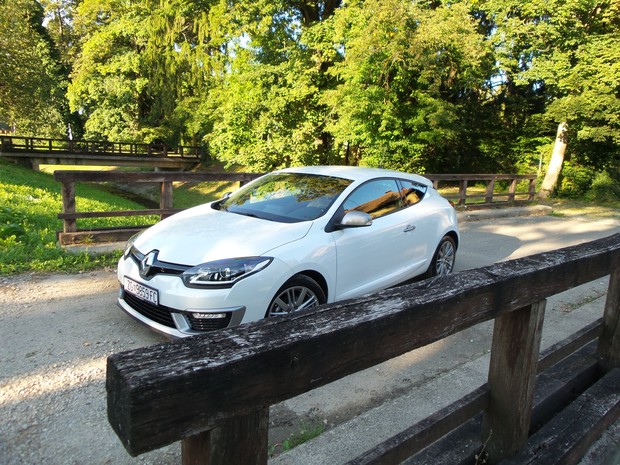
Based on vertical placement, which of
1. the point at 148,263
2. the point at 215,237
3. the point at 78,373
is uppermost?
the point at 215,237

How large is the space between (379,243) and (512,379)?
2835mm

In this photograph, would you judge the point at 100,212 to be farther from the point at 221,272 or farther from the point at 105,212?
the point at 221,272

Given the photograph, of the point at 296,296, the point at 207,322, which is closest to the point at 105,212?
the point at 207,322

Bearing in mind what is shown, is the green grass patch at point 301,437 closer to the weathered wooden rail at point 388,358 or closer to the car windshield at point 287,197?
the weathered wooden rail at point 388,358

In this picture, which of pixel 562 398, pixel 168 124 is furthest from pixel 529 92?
pixel 562 398

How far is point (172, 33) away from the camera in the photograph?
76.4 feet

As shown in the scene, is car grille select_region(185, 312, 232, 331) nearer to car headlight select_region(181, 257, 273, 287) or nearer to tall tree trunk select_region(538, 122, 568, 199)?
car headlight select_region(181, 257, 273, 287)

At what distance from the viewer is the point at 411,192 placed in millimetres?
5699

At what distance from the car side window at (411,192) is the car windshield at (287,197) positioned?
98 centimetres

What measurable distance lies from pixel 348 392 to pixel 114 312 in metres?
2.63

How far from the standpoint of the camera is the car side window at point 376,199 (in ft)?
15.5

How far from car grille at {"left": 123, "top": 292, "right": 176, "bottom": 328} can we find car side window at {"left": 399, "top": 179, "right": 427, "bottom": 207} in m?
3.12

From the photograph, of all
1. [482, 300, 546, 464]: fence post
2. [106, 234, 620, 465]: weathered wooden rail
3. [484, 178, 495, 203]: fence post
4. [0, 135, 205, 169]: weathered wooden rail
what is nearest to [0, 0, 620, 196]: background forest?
[0, 135, 205, 169]: weathered wooden rail

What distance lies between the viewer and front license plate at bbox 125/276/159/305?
3.64 meters
